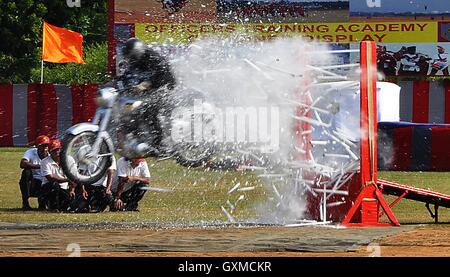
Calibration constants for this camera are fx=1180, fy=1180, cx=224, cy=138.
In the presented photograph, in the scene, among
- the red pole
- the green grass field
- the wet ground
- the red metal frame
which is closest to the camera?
the wet ground

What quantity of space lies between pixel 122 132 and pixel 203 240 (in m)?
3.36

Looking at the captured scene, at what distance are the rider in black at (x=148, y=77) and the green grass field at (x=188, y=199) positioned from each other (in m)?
1.24

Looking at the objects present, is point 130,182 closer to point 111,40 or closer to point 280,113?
point 280,113

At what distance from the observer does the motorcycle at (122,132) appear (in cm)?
1294

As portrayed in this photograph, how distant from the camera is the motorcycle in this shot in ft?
42.4

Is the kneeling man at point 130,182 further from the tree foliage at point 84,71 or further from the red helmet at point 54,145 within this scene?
the tree foliage at point 84,71

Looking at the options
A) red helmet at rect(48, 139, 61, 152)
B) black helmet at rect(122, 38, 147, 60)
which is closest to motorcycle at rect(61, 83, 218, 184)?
black helmet at rect(122, 38, 147, 60)

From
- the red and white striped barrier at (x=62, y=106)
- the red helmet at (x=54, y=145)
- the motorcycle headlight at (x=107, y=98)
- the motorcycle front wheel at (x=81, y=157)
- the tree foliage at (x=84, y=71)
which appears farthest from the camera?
the tree foliage at (x=84, y=71)

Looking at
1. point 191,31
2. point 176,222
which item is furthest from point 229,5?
point 176,222

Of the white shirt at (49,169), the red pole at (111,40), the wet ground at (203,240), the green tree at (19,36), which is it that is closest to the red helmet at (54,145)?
the white shirt at (49,169)

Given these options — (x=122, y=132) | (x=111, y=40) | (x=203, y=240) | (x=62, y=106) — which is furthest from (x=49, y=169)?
(x=111, y=40)

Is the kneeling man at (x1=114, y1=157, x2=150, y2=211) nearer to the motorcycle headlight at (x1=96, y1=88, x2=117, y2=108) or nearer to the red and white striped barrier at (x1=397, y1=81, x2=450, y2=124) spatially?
the motorcycle headlight at (x1=96, y1=88, x2=117, y2=108)

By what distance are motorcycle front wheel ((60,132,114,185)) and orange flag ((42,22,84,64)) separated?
1779 centimetres

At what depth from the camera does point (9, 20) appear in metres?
42.3
